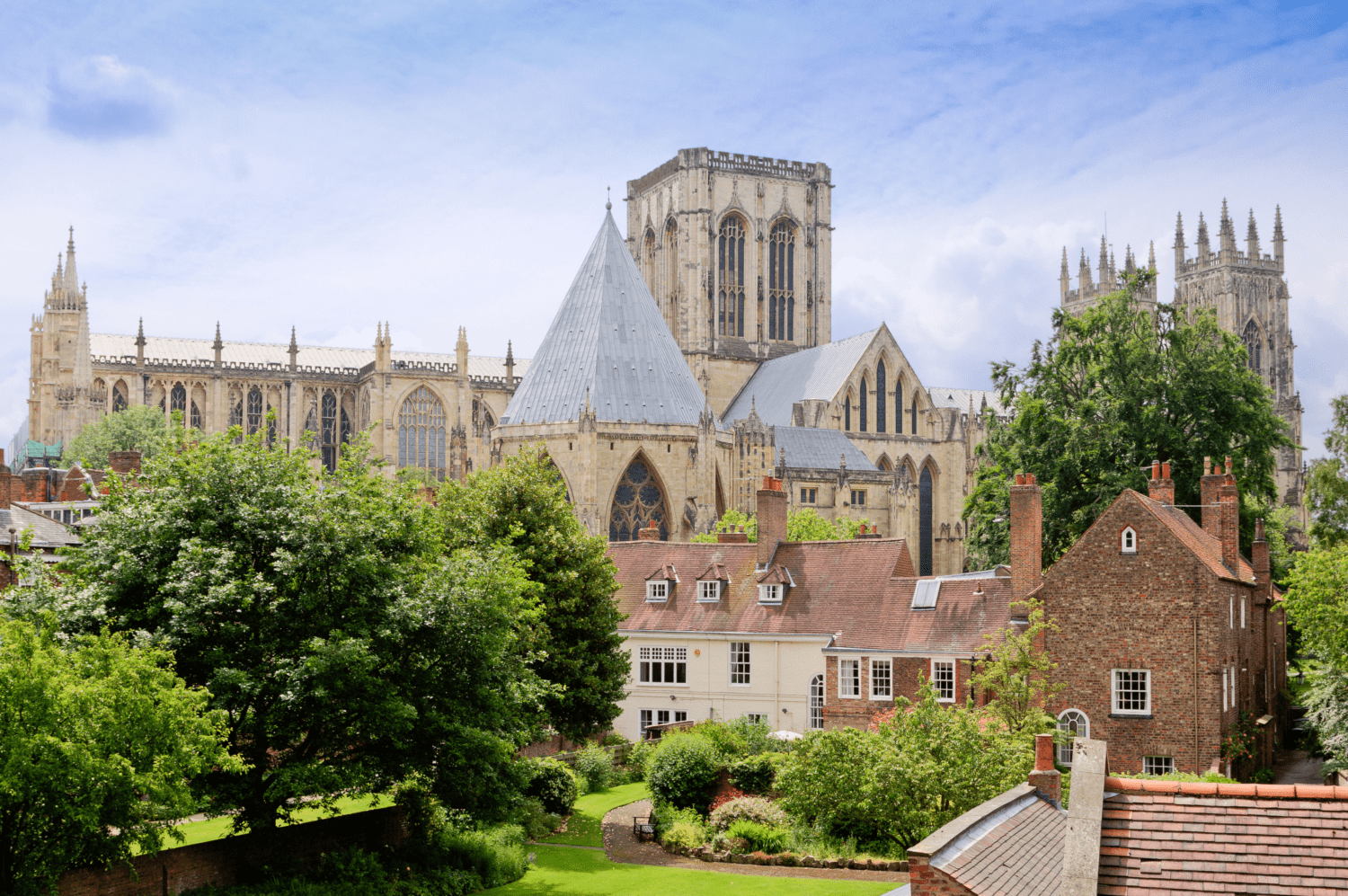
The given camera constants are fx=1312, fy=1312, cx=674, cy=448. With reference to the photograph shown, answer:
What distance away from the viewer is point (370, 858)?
989 inches

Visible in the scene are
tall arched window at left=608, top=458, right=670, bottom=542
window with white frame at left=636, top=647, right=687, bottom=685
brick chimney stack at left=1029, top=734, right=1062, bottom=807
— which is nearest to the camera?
brick chimney stack at left=1029, top=734, right=1062, bottom=807

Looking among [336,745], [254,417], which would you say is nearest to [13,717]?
[336,745]

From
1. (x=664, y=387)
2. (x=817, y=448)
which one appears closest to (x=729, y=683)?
(x=664, y=387)

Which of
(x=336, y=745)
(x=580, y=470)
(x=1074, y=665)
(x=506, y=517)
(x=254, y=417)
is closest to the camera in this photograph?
(x=336, y=745)

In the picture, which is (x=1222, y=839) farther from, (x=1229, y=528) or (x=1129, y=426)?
(x=1129, y=426)

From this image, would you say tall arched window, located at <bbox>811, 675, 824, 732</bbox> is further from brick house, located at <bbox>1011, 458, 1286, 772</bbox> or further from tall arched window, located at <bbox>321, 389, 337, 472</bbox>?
tall arched window, located at <bbox>321, 389, 337, 472</bbox>

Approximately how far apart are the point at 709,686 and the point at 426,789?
15.9 metres

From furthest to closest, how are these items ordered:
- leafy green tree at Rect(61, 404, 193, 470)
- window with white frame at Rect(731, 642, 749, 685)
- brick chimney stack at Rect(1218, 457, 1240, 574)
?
leafy green tree at Rect(61, 404, 193, 470)
window with white frame at Rect(731, 642, 749, 685)
brick chimney stack at Rect(1218, 457, 1240, 574)

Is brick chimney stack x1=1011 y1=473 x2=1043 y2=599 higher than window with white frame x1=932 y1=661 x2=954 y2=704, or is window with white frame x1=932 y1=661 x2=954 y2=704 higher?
brick chimney stack x1=1011 y1=473 x2=1043 y2=599

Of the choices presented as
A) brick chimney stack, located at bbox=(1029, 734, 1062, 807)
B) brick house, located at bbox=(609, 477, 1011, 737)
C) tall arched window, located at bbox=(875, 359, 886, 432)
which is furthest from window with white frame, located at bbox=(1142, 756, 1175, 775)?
tall arched window, located at bbox=(875, 359, 886, 432)

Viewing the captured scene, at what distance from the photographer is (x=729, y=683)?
135ft

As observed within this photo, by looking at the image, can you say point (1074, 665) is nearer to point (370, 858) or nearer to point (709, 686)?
point (709, 686)

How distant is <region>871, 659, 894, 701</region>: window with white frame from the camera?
37031 mm

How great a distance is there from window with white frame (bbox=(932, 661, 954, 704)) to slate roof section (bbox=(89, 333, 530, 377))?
66.1 meters
